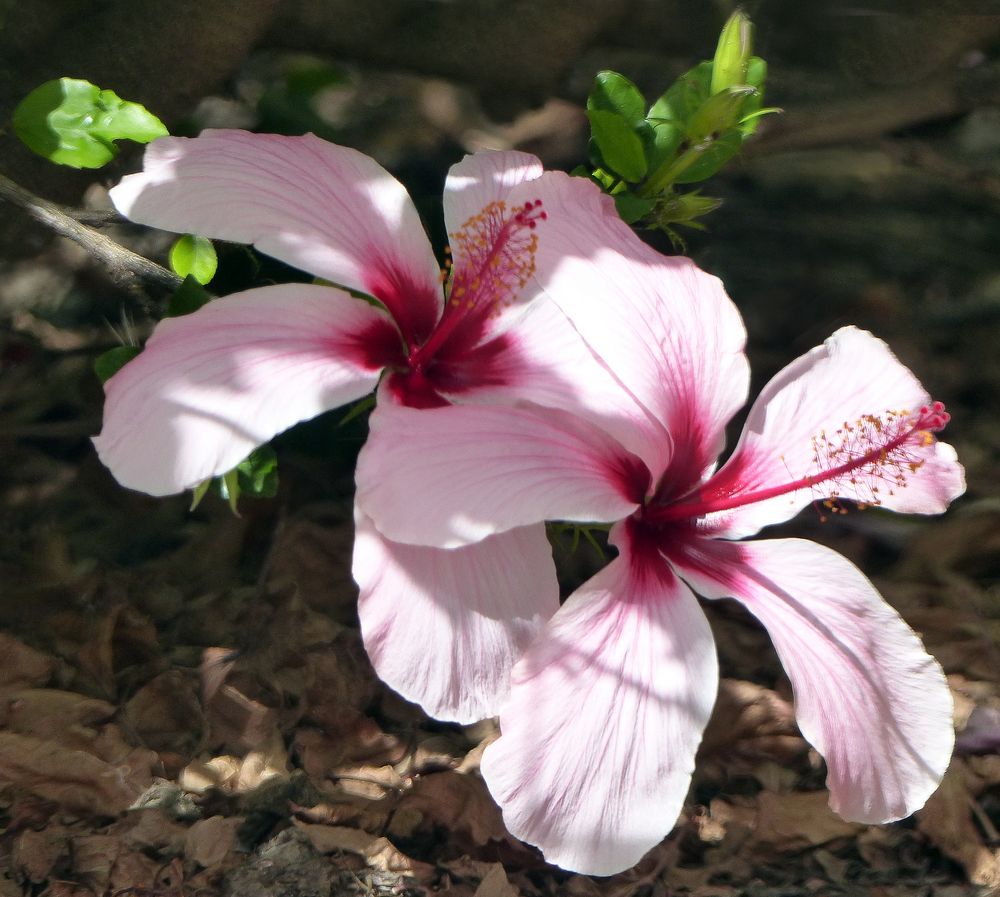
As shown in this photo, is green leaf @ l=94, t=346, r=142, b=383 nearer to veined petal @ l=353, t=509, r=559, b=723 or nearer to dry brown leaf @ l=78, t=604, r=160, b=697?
veined petal @ l=353, t=509, r=559, b=723

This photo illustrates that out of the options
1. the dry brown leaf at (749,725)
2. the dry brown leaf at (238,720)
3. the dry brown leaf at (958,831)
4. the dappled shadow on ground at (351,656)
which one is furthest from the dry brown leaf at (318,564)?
the dry brown leaf at (958,831)

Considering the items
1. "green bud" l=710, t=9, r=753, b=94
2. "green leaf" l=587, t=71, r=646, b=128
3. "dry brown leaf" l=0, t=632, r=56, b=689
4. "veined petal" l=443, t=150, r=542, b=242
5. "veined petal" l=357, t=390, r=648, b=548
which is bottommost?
"dry brown leaf" l=0, t=632, r=56, b=689

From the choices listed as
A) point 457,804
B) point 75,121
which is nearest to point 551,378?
point 75,121

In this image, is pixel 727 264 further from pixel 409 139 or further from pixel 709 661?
pixel 709 661

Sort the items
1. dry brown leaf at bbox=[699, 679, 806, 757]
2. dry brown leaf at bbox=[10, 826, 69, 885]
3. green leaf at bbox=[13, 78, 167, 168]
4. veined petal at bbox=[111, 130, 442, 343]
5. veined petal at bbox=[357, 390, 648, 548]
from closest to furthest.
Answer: veined petal at bbox=[357, 390, 648, 548] < veined petal at bbox=[111, 130, 442, 343] < green leaf at bbox=[13, 78, 167, 168] < dry brown leaf at bbox=[10, 826, 69, 885] < dry brown leaf at bbox=[699, 679, 806, 757]

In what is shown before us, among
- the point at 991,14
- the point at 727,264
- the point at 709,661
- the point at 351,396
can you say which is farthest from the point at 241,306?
the point at 991,14

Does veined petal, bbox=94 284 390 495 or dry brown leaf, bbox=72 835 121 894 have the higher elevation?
veined petal, bbox=94 284 390 495

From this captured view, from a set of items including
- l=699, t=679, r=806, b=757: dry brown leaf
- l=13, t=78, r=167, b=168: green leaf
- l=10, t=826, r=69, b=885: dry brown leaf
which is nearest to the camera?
l=13, t=78, r=167, b=168: green leaf

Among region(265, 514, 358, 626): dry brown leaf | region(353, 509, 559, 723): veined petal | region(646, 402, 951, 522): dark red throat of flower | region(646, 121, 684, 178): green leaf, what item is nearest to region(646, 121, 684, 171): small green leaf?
region(646, 121, 684, 178): green leaf
